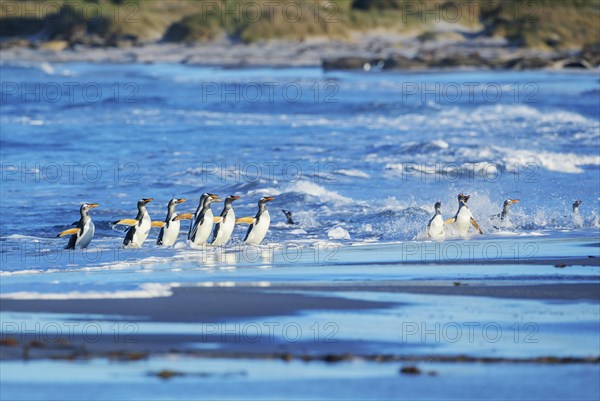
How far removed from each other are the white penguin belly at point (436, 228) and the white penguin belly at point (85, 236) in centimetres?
367

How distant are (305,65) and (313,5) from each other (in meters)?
22.1

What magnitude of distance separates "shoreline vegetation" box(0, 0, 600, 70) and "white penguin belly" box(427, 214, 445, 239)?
40421 millimetres

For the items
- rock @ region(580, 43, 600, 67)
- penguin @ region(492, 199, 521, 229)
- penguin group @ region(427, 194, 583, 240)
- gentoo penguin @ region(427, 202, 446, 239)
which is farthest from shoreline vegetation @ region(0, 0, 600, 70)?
gentoo penguin @ region(427, 202, 446, 239)

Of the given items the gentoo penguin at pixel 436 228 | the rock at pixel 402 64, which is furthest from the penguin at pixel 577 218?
the rock at pixel 402 64

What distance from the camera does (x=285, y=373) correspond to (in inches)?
291

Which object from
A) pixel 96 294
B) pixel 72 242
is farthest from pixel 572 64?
pixel 96 294

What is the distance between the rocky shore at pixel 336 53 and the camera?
54.4 m

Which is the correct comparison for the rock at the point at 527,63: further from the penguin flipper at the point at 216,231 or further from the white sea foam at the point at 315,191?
the penguin flipper at the point at 216,231

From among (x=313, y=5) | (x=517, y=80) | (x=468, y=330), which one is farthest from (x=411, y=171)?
(x=313, y=5)

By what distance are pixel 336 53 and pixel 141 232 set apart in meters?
50.9

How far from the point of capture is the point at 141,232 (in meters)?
13.8

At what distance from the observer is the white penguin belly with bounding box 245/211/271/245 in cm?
1395

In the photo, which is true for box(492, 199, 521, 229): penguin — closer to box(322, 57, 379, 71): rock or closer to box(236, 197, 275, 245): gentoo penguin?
box(236, 197, 275, 245): gentoo penguin

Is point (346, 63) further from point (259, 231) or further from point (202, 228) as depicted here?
point (259, 231)
